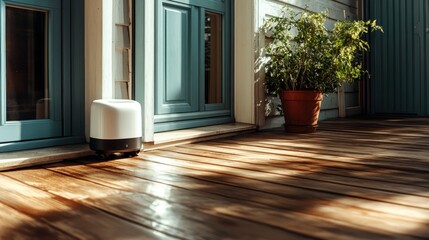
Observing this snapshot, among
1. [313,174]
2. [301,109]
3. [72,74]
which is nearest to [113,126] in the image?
[72,74]

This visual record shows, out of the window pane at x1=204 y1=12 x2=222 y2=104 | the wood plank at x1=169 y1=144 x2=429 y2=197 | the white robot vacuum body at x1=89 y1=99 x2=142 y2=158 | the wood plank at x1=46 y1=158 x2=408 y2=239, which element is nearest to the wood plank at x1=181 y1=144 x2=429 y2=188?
the wood plank at x1=169 y1=144 x2=429 y2=197

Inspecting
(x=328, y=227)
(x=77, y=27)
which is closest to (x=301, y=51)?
(x=77, y=27)

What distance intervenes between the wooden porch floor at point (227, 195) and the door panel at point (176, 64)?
45 cm

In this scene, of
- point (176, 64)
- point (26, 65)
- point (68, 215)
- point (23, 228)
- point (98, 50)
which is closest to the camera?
point (23, 228)

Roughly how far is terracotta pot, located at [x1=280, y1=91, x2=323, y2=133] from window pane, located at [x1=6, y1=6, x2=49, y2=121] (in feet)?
5.41

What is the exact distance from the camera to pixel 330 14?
4.27 metres

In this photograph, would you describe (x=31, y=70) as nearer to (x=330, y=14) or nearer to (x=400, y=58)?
(x=330, y=14)

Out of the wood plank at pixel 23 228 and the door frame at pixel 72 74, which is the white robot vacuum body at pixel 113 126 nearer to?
the door frame at pixel 72 74

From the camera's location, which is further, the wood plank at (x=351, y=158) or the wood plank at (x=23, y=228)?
the wood plank at (x=351, y=158)

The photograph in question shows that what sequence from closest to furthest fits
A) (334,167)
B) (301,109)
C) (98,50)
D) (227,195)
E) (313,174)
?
(227,195), (313,174), (334,167), (98,50), (301,109)

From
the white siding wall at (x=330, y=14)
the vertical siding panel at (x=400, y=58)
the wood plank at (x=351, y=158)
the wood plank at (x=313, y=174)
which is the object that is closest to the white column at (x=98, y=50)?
the wood plank at (x=313, y=174)

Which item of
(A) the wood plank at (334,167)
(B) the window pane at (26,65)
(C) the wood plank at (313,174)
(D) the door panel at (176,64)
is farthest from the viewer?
(D) the door panel at (176,64)

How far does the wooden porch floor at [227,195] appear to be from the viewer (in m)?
1.10

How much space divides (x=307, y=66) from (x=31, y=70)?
183 centimetres
